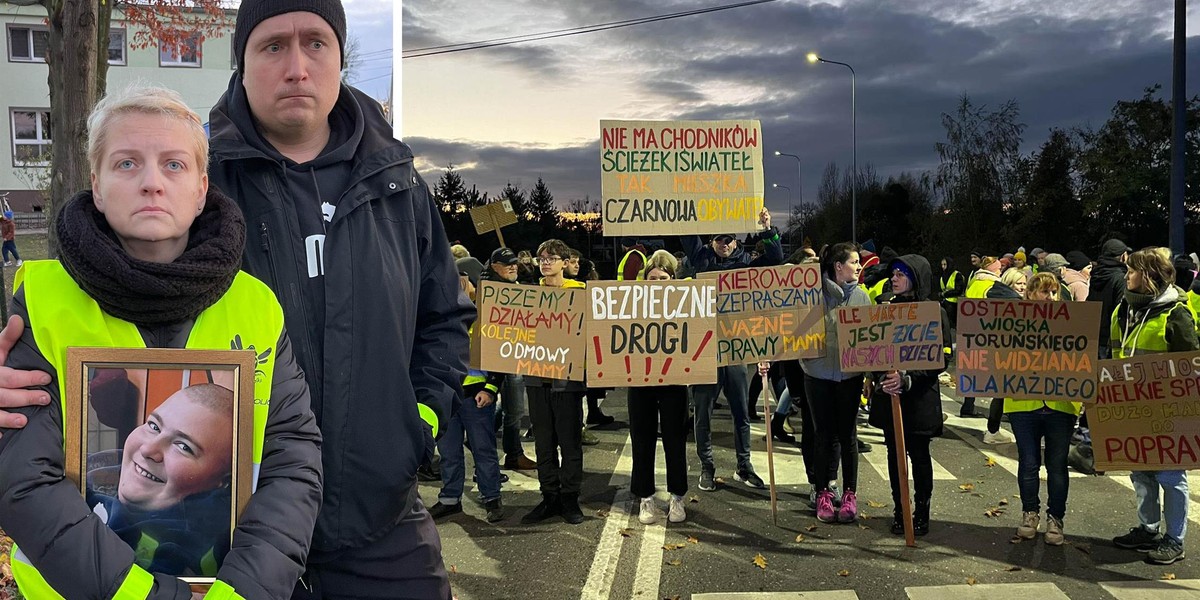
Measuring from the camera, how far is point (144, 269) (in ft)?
5.29

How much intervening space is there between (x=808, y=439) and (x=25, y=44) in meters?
Result: 7.19

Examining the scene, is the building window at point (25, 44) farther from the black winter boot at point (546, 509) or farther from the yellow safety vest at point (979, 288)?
the yellow safety vest at point (979, 288)

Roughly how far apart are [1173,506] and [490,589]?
14.4 feet

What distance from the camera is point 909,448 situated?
21.5 feet

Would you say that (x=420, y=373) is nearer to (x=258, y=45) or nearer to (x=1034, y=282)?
(x=258, y=45)

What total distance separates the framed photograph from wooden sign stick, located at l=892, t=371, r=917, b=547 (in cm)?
528

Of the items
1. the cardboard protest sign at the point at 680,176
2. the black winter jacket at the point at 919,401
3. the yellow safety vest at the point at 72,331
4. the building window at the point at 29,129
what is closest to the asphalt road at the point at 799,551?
the black winter jacket at the point at 919,401

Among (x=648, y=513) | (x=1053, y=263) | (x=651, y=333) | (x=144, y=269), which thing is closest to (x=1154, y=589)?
(x=648, y=513)

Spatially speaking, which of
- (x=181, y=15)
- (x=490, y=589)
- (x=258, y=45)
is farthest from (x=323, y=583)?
(x=181, y=15)

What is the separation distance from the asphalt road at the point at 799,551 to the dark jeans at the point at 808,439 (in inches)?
11.1

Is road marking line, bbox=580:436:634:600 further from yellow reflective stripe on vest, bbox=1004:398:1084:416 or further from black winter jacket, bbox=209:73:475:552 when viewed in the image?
black winter jacket, bbox=209:73:475:552

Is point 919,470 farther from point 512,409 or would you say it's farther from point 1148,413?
point 512,409

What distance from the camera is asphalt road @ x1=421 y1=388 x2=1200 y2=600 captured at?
540 cm

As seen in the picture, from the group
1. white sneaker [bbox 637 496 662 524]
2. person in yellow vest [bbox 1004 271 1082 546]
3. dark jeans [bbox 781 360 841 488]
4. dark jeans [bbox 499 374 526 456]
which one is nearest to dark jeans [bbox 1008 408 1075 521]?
person in yellow vest [bbox 1004 271 1082 546]
